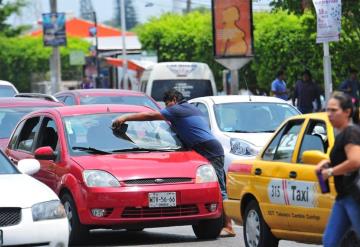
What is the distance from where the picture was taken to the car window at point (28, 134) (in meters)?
13.7

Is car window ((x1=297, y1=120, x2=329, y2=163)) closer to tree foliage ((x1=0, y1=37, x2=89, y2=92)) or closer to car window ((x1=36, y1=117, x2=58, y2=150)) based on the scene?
car window ((x1=36, y1=117, x2=58, y2=150))

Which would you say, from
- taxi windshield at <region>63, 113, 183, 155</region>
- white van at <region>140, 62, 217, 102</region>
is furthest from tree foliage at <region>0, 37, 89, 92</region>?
taxi windshield at <region>63, 113, 183, 155</region>

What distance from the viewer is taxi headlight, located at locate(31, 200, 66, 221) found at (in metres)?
9.69

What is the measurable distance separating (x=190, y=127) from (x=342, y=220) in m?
5.27

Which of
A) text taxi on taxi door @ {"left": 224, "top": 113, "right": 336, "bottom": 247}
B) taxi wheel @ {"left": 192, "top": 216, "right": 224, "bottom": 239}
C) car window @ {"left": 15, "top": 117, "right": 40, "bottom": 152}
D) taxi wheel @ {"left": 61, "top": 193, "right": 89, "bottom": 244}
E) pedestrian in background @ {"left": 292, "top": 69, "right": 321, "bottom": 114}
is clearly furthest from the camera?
pedestrian in background @ {"left": 292, "top": 69, "right": 321, "bottom": 114}

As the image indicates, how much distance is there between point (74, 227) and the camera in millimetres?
12000

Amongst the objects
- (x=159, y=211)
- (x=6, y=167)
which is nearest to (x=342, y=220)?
(x=6, y=167)

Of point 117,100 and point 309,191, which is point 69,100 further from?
point 309,191

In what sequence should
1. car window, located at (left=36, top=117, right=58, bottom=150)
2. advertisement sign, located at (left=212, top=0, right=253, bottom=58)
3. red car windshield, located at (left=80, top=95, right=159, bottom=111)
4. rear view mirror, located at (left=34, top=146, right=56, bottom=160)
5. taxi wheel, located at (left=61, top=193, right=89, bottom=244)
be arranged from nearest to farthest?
taxi wheel, located at (left=61, top=193, right=89, bottom=244)
rear view mirror, located at (left=34, top=146, right=56, bottom=160)
car window, located at (left=36, top=117, right=58, bottom=150)
red car windshield, located at (left=80, top=95, right=159, bottom=111)
advertisement sign, located at (left=212, top=0, right=253, bottom=58)

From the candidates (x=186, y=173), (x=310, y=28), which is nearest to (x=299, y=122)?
(x=186, y=173)

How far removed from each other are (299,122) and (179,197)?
2.09 meters

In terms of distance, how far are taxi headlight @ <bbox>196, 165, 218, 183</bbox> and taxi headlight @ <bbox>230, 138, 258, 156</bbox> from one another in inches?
155

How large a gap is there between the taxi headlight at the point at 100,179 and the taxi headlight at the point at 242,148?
482cm

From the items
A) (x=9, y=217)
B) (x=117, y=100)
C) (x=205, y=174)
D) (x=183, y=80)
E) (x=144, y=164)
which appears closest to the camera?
(x=9, y=217)
